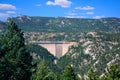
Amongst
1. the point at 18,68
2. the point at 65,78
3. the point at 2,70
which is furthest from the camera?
the point at 65,78

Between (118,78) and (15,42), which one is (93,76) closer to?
(118,78)

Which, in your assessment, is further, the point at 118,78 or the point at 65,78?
the point at 65,78

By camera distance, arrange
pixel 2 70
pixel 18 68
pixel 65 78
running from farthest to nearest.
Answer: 1. pixel 65 78
2. pixel 18 68
3. pixel 2 70

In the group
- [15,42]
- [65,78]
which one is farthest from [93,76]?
[15,42]

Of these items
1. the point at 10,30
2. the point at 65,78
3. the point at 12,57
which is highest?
the point at 10,30

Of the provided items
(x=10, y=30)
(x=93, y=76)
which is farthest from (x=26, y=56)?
(x=93, y=76)

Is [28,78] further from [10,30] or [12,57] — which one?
[10,30]

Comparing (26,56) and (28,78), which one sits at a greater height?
(26,56)
